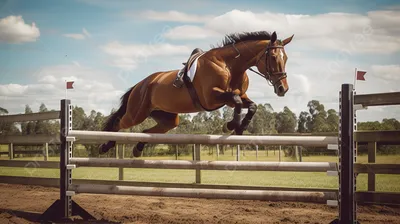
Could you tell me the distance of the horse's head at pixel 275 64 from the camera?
4.27 metres

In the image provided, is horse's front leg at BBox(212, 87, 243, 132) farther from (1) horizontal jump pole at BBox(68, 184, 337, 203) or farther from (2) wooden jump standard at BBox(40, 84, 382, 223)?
(1) horizontal jump pole at BBox(68, 184, 337, 203)

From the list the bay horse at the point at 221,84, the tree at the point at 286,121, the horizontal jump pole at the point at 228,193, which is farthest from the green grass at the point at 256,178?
the tree at the point at 286,121

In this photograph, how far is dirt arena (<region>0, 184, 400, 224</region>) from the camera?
4.77 m

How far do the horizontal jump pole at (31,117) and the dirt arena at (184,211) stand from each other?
4.48 ft

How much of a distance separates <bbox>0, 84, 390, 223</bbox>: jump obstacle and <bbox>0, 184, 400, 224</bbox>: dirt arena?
40cm

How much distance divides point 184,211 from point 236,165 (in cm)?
178

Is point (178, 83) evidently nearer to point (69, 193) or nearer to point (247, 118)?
point (247, 118)

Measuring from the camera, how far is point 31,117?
26.6 feet

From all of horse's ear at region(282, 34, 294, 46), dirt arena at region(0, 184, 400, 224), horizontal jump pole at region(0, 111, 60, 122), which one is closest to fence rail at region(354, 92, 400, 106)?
horse's ear at region(282, 34, 294, 46)

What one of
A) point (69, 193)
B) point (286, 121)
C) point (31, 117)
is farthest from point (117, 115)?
point (286, 121)

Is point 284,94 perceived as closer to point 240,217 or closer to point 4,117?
point 240,217

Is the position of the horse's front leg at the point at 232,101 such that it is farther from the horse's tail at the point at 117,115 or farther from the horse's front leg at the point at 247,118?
the horse's tail at the point at 117,115

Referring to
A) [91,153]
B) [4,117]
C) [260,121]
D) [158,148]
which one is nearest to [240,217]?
[4,117]

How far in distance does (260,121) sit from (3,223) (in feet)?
67.2
